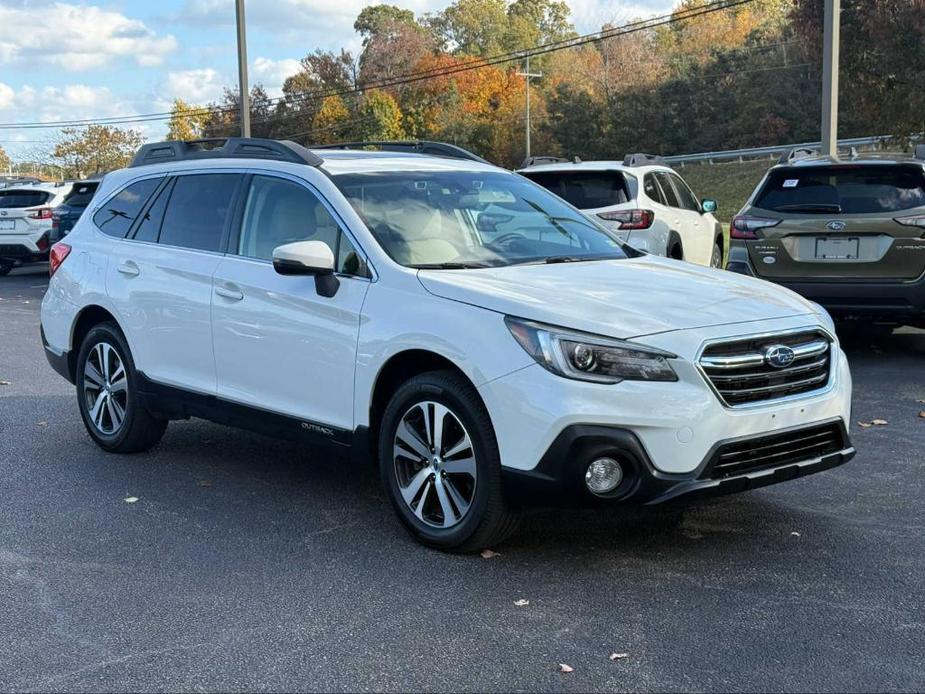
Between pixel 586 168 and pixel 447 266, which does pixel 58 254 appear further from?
pixel 586 168

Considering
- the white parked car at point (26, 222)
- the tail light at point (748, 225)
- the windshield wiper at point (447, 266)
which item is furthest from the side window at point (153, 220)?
the white parked car at point (26, 222)

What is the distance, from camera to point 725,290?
→ 5.07 m

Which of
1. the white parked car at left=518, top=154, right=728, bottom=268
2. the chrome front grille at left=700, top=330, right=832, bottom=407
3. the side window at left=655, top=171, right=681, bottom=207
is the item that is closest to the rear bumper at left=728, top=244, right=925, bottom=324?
the white parked car at left=518, top=154, right=728, bottom=268

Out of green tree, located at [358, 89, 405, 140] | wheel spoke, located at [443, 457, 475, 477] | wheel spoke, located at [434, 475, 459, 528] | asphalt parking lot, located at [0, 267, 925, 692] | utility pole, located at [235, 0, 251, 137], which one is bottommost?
asphalt parking lot, located at [0, 267, 925, 692]

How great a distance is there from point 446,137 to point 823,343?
7897cm

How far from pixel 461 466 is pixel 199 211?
8.18ft

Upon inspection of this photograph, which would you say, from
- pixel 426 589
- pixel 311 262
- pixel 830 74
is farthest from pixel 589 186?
pixel 426 589

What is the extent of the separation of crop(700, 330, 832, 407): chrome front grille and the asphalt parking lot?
0.73 meters

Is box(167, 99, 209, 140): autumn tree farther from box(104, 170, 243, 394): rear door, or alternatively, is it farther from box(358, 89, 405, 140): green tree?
box(104, 170, 243, 394): rear door

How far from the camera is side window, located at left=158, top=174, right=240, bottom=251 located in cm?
616

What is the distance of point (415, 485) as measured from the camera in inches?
197

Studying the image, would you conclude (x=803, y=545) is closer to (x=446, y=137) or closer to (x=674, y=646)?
(x=674, y=646)

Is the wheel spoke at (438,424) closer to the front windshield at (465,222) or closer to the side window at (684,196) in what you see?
the front windshield at (465,222)

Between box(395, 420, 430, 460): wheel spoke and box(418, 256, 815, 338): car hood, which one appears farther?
box(395, 420, 430, 460): wheel spoke
